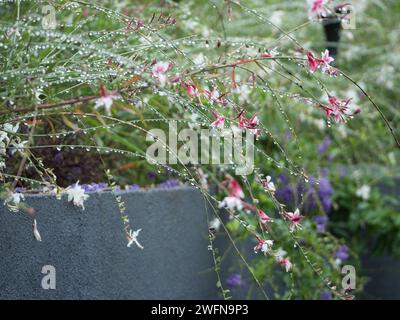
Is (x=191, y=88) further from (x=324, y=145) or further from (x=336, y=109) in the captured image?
(x=324, y=145)

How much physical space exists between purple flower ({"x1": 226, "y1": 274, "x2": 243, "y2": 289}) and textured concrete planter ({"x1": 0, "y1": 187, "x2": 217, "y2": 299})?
0.07m

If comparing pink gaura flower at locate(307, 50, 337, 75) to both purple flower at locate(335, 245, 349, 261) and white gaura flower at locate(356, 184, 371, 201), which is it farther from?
white gaura flower at locate(356, 184, 371, 201)

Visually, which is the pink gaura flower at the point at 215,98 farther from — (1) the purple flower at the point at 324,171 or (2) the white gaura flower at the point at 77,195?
(1) the purple flower at the point at 324,171

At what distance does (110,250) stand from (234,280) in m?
0.61

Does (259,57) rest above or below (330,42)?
below

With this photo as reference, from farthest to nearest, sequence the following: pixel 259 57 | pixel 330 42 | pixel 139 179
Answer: pixel 330 42, pixel 139 179, pixel 259 57

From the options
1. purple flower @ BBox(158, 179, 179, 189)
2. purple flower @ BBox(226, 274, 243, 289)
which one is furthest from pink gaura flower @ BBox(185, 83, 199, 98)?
purple flower @ BBox(226, 274, 243, 289)

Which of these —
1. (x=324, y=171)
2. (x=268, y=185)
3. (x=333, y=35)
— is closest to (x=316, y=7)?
(x=268, y=185)


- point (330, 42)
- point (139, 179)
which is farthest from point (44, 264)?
point (330, 42)

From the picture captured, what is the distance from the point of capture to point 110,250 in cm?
178

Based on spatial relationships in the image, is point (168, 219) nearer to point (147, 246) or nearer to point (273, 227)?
point (147, 246)

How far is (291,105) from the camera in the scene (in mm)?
2967
